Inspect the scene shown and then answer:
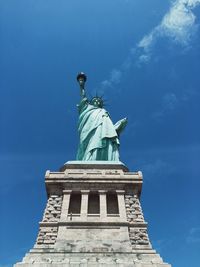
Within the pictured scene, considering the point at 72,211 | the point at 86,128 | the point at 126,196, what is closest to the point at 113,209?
the point at 126,196

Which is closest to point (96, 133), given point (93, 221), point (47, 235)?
point (93, 221)

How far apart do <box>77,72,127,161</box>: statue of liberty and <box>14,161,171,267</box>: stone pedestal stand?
9.06 ft

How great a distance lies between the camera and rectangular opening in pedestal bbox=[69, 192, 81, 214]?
68.4 ft

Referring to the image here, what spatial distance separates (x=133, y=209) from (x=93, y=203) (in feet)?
9.16

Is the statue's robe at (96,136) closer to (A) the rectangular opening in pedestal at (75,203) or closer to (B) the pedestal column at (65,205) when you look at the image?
(A) the rectangular opening in pedestal at (75,203)

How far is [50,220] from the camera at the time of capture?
19.5 metres

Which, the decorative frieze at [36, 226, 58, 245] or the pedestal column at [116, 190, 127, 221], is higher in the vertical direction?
the pedestal column at [116, 190, 127, 221]

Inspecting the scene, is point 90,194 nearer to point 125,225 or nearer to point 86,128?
point 125,225

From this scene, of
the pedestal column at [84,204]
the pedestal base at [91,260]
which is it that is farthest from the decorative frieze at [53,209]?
the pedestal base at [91,260]

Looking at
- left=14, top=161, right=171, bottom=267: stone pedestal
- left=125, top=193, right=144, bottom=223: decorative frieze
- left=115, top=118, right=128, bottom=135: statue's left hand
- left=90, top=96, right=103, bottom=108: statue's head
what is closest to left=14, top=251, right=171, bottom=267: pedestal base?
left=14, top=161, right=171, bottom=267: stone pedestal

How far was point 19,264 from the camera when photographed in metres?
15.5

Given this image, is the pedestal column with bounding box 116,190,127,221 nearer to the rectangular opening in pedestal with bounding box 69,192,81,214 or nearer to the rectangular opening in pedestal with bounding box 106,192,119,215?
the rectangular opening in pedestal with bounding box 106,192,119,215

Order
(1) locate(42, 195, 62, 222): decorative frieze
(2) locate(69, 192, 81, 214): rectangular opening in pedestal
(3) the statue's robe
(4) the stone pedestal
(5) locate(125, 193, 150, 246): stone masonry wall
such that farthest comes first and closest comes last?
(3) the statue's robe, (2) locate(69, 192, 81, 214): rectangular opening in pedestal, (1) locate(42, 195, 62, 222): decorative frieze, (5) locate(125, 193, 150, 246): stone masonry wall, (4) the stone pedestal

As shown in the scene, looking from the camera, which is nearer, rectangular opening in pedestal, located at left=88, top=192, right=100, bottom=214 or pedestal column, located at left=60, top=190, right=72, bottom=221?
pedestal column, located at left=60, top=190, right=72, bottom=221
